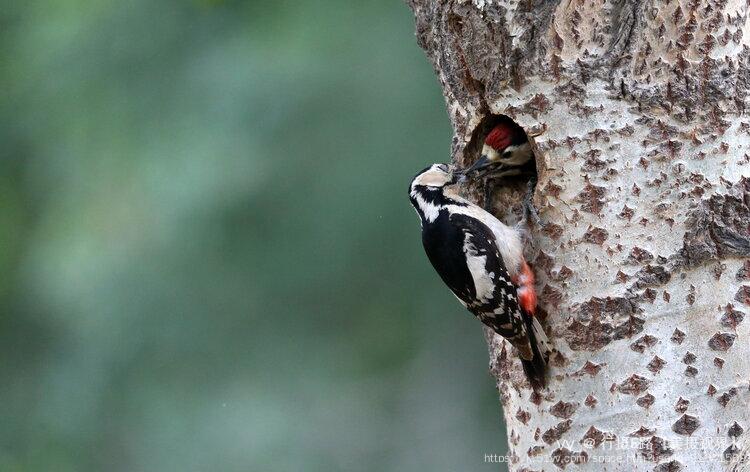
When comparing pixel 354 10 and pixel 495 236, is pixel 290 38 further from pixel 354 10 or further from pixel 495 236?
pixel 495 236

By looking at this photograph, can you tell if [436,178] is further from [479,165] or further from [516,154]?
[516,154]

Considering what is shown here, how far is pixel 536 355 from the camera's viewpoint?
3.28 meters

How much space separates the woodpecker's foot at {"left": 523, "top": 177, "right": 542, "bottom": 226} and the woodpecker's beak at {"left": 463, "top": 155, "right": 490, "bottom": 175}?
0.17 m

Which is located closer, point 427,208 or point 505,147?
point 505,147

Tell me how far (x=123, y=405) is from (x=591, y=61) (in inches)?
209

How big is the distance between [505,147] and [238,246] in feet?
12.8

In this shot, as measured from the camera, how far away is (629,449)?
3.07m

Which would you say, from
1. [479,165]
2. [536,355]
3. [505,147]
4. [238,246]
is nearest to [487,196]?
[479,165]

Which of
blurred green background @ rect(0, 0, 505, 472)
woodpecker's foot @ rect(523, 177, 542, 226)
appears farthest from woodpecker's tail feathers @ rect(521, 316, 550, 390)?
blurred green background @ rect(0, 0, 505, 472)

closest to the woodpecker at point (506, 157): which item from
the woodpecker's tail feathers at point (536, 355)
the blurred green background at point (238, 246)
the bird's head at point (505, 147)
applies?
the bird's head at point (505, 147)

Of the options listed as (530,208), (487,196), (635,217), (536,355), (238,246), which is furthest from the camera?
(238,246)

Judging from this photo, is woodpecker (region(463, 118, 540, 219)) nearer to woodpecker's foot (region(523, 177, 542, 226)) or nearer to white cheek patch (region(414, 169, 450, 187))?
woodpecker's foot (region(523, 177, 542, 226))

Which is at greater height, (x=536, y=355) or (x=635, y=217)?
(x=635, y=217)

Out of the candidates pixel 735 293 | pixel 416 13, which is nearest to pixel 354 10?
pixel 416 13
